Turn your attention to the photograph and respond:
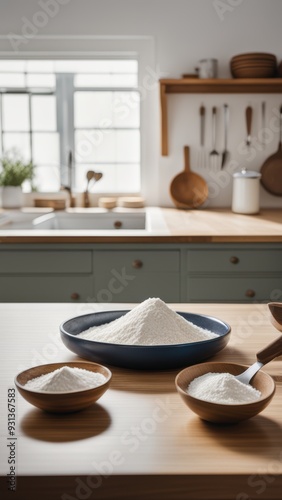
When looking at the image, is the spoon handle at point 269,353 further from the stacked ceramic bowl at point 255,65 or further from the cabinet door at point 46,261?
the stacked ceramic bowl at point 255,65

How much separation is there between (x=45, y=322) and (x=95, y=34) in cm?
244

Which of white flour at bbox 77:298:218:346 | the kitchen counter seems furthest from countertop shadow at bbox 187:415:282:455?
the kitchen counter

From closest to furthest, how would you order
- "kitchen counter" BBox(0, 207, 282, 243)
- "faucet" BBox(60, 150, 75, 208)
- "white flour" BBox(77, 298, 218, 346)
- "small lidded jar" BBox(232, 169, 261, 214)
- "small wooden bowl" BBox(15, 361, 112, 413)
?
"small wooden bowl" BBox(15, 361, 112, 413) → "white flour" BBox(77, 298, 218, 346) → "kitchen counter" BBox(0, 207, 282, 243) → "small lidded jar" BBox(232, 169, 261, 214) → "faucet" BBox(60, 150, 75, 208)

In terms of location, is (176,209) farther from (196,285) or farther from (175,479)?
(175,479)

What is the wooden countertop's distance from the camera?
656 millimetres

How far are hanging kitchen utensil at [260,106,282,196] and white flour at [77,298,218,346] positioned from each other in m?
2.43

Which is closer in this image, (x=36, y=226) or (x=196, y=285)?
(x=196, y=285)

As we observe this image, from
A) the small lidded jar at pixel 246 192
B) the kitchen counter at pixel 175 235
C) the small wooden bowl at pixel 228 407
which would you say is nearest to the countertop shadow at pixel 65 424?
the small wooden bowl at pixel 228 407

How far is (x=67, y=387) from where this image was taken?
0.81 m

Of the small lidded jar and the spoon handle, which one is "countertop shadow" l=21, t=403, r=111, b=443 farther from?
the small lidded jar

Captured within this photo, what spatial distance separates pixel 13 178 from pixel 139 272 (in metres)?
1.24

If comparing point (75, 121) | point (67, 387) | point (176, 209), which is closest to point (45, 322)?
point (67, 387)

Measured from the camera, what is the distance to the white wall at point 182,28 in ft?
10.7

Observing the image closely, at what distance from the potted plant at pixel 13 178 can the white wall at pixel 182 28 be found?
677 millimetres
